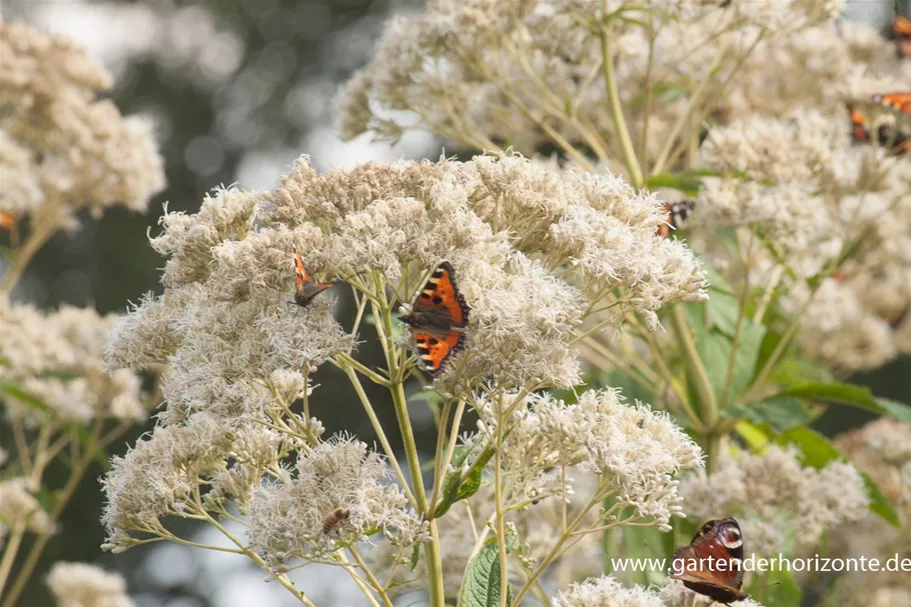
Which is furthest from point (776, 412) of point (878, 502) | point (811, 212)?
point (811, 212)

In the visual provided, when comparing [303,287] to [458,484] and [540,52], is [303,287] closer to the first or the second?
[458,484]

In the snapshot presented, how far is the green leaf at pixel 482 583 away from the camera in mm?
2639

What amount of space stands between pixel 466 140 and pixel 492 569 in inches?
81.6

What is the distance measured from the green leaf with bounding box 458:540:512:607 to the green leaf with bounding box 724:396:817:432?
4.49 ft

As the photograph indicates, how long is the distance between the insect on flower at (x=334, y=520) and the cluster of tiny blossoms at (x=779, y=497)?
1.75 metres

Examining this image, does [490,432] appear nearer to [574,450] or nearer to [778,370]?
[574,450]

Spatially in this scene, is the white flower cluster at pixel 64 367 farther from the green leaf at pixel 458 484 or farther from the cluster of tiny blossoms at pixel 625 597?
the cluster of tiny blossoms at pixel 625 597

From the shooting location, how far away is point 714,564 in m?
2.55

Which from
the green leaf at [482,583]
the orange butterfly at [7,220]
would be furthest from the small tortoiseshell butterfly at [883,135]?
the orange butterfly at [7,220]

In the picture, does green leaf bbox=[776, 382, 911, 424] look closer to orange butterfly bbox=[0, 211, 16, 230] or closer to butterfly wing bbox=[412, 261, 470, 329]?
Result: butterfly wing bbox=[412, 261, 470, 329]

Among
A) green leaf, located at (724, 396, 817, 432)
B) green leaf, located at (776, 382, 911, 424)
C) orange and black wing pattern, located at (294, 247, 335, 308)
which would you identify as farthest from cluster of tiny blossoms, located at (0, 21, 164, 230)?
green leaf, located at (776, 382, 911, 424)

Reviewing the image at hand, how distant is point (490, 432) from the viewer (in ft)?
8.64

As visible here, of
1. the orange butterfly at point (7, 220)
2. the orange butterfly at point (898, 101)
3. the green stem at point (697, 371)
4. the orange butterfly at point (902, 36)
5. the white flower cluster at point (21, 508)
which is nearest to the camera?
the green stem at point (697, 371)

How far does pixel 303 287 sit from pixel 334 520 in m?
0.50
